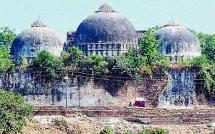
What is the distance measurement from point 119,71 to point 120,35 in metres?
4.06

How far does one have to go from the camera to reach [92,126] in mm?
38469

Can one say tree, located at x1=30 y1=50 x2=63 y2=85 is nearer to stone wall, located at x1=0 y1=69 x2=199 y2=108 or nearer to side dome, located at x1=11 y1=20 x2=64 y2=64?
stone wall, located at x1=0 y1=69 x2=199 y2=108

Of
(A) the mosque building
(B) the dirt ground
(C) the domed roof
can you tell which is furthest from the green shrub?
(C) the domed roof

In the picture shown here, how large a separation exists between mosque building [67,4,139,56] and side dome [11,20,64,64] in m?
2.27

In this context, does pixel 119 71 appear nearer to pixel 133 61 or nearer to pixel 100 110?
pixel 133 61

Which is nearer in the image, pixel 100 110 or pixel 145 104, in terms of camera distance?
pixel 100 110

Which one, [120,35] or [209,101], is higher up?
[120,35]

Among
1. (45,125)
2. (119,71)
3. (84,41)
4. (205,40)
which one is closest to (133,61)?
(119,71)

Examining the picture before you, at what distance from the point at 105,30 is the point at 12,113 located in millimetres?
12936

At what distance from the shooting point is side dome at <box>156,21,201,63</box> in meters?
47.7

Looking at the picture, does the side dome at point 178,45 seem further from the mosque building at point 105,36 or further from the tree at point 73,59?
the tree at point 73,59

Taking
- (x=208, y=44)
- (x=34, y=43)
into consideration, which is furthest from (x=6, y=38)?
(x=208, y=44)

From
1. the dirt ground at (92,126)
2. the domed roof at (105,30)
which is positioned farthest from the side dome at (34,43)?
the dirt ground at (92,126)

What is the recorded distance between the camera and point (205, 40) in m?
53.0
